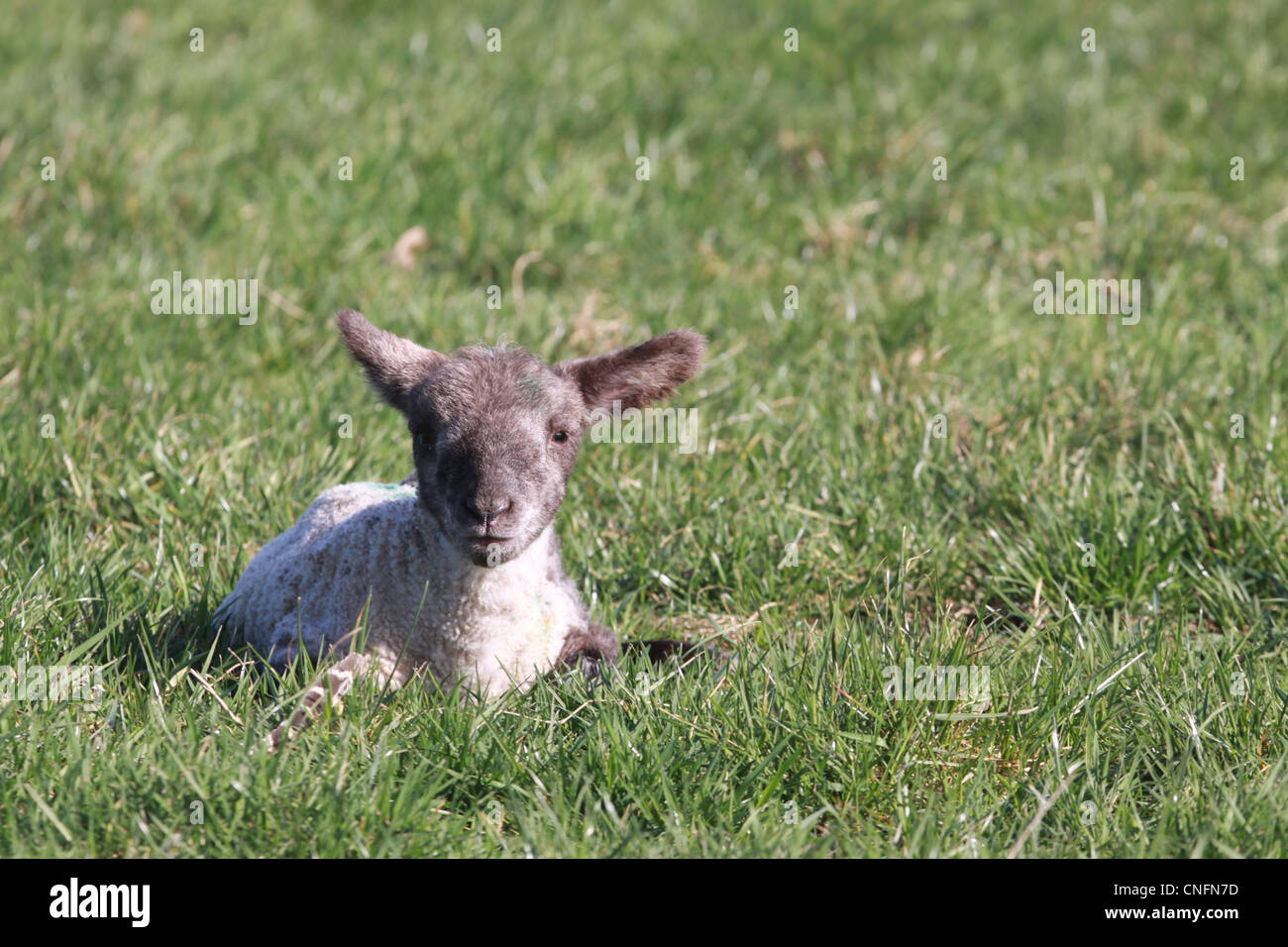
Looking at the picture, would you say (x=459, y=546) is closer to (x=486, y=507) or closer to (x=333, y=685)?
(x=486, y=507)

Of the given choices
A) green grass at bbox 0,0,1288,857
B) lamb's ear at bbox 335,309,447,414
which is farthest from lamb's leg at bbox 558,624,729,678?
lamb's ear at bbox 335,309,447,414

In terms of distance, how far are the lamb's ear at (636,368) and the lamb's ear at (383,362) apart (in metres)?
0.49

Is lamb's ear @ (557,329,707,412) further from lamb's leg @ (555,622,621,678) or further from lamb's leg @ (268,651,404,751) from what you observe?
lamb's leg @ (268,651,404,751)

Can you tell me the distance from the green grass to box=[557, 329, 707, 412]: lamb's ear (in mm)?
931

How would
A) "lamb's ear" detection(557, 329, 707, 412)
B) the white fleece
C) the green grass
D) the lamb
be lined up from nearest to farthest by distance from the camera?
the green grass
the lamb
the white fleece
"lamb's ear" detection(557, 329, 707, 412)

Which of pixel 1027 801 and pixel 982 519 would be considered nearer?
pixel 1027 801

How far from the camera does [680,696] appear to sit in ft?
14.1

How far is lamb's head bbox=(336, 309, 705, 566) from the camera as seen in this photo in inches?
168

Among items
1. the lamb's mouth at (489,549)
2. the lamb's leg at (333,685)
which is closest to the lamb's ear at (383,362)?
the lamb's mouth at (489,549)

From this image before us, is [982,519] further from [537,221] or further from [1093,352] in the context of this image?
[537,221]

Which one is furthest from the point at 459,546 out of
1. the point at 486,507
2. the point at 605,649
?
the point at 605,649

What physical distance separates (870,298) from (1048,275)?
122cm

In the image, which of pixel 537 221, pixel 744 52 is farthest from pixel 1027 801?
pixel 744 52

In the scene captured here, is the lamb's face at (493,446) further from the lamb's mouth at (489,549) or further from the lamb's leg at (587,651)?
the lamb's leg at (587,651)
